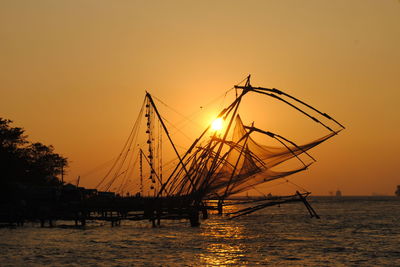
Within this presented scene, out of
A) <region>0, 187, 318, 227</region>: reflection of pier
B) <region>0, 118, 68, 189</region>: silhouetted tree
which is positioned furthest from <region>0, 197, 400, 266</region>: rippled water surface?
<region>0, 118, 68, 189</region>: silhouetted tree

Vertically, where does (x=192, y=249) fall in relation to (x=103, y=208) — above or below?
below

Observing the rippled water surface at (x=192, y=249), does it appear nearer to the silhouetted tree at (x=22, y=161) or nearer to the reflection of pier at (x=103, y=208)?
the reflection of pier at (x=103, y=208)

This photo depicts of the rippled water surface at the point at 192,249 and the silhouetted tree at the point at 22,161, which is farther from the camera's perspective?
the silhouetted tree at the point at 22,161

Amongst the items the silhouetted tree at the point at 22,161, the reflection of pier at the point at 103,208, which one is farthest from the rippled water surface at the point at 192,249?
the silhouetted tree at the point at 22,161

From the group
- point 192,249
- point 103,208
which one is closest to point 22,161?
point 103,208

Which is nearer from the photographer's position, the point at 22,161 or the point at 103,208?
the point at 103,208

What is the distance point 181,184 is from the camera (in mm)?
58094

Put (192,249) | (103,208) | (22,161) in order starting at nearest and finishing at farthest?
(192,249) → (103,208) → (22,161)

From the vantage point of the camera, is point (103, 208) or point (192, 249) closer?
point (192, 249)

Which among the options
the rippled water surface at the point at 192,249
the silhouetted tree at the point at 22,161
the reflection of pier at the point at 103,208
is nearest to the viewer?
the rippled water surface at the point at 192,249

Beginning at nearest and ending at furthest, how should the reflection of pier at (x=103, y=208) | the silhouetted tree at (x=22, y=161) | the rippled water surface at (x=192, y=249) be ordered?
the rippled water surface at (x=192, y=249) → the reflection of pier at (x=103, y=208) → the silhouetted tree at (x=22, y=161)

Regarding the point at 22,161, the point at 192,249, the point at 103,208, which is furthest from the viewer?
the point at 22,161

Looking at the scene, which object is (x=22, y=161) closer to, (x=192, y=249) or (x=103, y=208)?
(x=103, y=208)

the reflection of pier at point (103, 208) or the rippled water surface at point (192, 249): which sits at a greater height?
the reflection of pier at point (103, 208)
